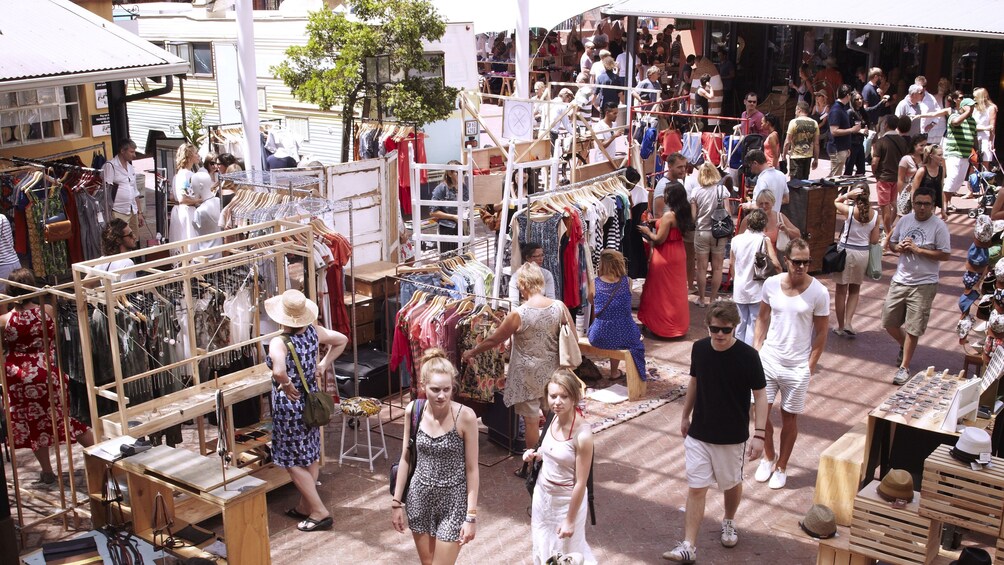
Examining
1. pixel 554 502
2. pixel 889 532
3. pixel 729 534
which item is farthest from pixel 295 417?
pixel 889 532

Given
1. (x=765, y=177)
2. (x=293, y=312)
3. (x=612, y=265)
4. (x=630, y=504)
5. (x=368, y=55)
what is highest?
(x=368, y=55)

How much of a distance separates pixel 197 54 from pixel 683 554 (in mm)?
15071

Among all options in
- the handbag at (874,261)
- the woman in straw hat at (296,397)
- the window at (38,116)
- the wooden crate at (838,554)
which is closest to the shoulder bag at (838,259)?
the handbag at (874,261)

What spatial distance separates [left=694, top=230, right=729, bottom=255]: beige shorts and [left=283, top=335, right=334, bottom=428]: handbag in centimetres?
522

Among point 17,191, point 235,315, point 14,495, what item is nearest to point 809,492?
point 235,315

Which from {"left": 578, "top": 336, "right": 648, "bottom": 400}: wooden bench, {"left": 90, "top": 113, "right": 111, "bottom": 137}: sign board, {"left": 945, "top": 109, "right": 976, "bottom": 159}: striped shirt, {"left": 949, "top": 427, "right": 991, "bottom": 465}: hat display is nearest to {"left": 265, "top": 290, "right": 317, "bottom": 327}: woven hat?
{"left": 578, "top": 336, "right": 648, "bottom": 400}: wooden bench

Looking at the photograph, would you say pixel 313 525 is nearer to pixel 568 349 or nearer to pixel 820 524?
pixel 568 349

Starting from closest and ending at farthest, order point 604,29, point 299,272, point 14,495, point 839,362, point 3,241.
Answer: point 14,495 → point 3,241 → point 839,362 → point 299,272 → point 604,29

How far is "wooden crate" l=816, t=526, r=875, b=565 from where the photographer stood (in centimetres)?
590

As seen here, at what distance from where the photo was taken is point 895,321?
9219 mm

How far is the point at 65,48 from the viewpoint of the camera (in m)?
10.8

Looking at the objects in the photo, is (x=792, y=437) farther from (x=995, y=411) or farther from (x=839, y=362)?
(x=839, y=362)

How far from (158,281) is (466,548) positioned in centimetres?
255

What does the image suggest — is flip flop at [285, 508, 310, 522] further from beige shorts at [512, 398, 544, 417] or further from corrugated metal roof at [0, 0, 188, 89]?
corrugated metal roof at [0, 0, 188, 89]
